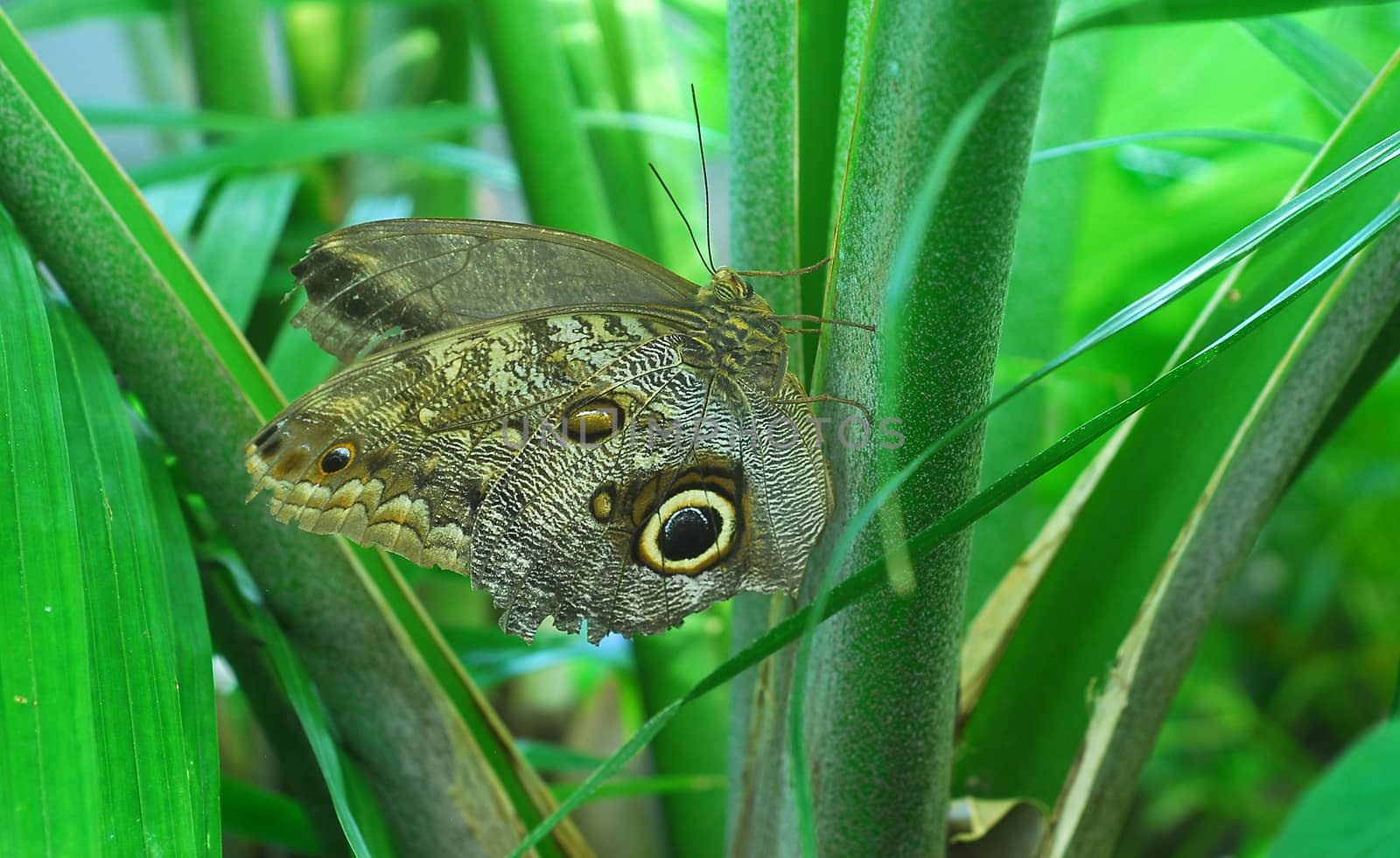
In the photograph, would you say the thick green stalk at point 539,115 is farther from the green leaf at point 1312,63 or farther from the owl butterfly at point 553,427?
the green leaf at point 1312,63

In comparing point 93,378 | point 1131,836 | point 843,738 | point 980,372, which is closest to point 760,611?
point 843,738

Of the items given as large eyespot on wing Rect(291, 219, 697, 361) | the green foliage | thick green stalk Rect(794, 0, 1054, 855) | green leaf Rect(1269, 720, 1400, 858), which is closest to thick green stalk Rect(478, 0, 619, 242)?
the green foliage

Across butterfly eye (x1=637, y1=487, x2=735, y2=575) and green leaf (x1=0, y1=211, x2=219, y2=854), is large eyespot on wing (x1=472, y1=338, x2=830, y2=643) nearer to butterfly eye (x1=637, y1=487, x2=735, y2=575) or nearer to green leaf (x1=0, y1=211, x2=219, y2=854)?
butterfly eye (x1=637, y1=487, x2=735, y2=575)

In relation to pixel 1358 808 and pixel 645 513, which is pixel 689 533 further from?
pixel 1358 808

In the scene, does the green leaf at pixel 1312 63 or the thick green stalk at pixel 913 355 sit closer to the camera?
the thick green stalk at pixel 913 355

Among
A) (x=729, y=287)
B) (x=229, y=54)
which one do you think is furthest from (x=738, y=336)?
(x=229, y=54)

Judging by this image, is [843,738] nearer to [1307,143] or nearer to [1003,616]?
[1003,616]

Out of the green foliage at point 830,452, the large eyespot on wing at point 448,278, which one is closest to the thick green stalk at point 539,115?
the green foliage at point 830,452

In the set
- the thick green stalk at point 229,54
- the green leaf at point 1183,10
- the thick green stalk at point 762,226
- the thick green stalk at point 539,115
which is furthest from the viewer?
the thick green stalk at point 229,54
